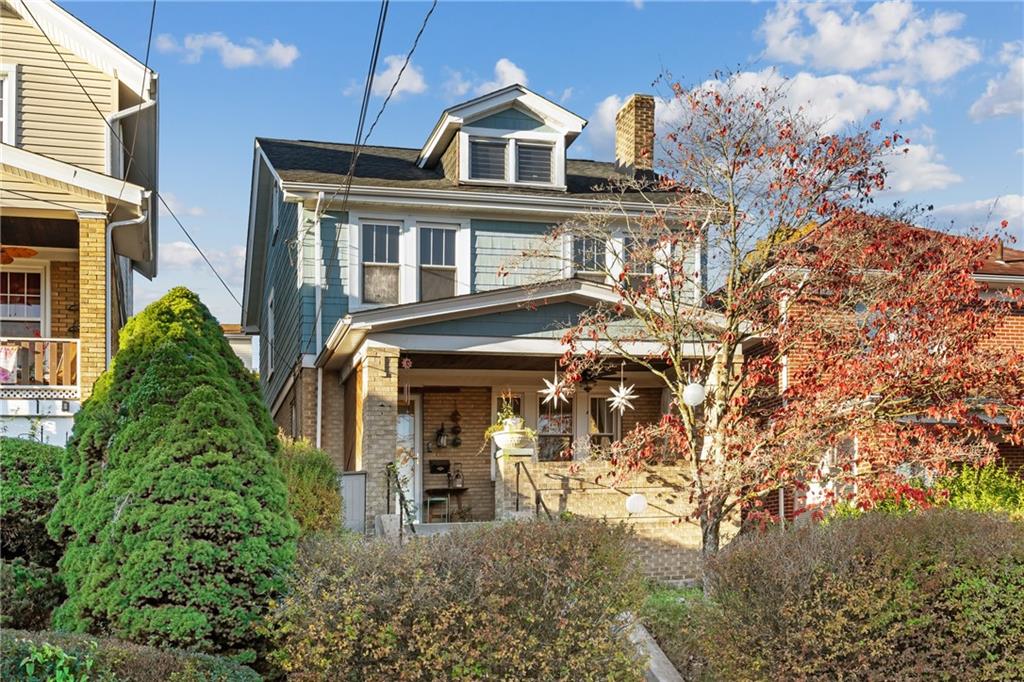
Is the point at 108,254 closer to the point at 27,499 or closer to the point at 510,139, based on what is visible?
the point at 27,499

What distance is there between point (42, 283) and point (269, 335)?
28.6 feet

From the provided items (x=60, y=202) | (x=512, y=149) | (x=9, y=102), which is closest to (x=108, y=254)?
(x=60, y=202)

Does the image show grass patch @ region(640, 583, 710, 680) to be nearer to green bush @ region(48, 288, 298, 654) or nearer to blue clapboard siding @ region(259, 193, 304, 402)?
green bush @ region(48, 288, 298, 654)

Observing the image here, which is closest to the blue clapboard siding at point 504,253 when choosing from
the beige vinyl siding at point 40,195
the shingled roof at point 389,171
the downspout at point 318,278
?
the shingled roof at point 389,171

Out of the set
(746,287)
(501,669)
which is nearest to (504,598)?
(501,669)

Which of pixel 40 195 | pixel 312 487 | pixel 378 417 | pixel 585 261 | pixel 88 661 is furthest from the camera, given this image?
pixel 585 261

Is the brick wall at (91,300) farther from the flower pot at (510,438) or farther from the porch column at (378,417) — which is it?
the flower pot at (510,438)

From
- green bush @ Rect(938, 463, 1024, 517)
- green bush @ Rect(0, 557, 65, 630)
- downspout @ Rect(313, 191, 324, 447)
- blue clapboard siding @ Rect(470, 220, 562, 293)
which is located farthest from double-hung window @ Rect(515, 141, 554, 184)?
green bush @ Rect(0, 557, 65, 630)

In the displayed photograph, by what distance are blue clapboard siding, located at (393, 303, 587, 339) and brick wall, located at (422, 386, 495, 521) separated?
340cm

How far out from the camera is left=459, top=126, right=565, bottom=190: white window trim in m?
18.9

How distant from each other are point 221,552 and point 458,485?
11.5 meters

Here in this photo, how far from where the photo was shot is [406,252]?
17.9 m

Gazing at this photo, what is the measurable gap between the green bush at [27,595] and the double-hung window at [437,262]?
1022 centimetres

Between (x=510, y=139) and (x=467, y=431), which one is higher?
(x=510, y=139)
